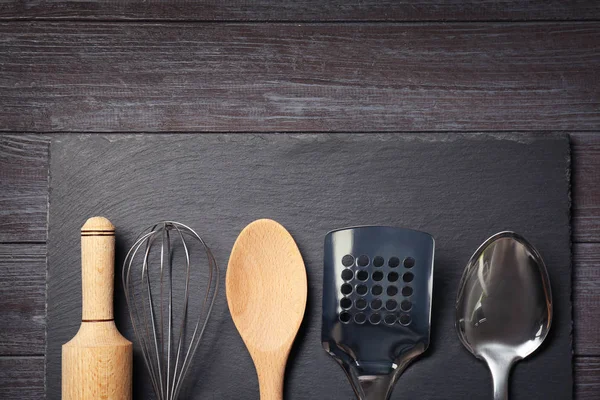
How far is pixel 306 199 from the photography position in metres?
0.61

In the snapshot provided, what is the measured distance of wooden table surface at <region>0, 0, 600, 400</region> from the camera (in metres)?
0.62

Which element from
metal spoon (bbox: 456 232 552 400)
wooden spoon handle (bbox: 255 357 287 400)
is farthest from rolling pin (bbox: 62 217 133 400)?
metal spoon (bbox: 456 232 552 400)

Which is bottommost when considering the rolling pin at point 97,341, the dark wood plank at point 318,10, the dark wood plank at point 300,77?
the rolling pin at point 97,341

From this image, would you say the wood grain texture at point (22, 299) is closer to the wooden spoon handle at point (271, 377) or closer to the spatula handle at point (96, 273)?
the spatula handle at point (96, 273)

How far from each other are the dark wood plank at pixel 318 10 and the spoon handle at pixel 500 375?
0.30 meters

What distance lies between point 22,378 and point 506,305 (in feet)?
1.35

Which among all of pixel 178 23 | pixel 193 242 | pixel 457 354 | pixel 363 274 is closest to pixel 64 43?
pixel 178 23

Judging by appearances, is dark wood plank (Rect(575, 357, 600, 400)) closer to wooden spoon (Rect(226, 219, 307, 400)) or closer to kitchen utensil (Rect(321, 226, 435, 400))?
kitchen utensil (Rect(321, 226, 435, 400))

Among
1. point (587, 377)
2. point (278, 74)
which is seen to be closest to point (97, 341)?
point (278, 74)

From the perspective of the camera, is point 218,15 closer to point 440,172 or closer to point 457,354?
point 440,172

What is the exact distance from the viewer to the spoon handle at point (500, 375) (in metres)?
0.57

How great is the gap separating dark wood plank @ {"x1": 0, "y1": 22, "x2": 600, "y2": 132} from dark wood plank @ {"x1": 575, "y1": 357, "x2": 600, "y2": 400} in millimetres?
200

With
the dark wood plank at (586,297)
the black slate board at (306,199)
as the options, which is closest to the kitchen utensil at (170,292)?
the black slate board at (306,199)

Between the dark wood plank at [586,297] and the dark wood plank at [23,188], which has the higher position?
the dark wood plank at [23,188]
